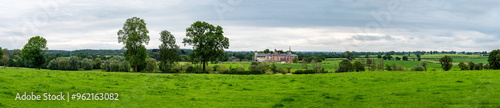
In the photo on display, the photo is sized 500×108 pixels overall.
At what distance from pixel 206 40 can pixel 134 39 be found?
13540mm

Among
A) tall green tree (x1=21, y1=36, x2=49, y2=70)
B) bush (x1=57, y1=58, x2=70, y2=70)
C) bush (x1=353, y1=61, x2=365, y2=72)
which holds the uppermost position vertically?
tall green tree (x1=21, y1=36, x2=49, y2=70)

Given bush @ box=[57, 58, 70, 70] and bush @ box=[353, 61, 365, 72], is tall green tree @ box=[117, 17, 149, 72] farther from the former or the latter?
bush @ box=[353, 61, 365, 72]

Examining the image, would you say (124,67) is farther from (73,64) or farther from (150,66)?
(73,64)

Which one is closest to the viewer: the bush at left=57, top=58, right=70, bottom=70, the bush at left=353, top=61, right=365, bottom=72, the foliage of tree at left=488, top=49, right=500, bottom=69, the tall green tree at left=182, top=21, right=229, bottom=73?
the tall green tree at left=182, top=21, right=229, bottom=73

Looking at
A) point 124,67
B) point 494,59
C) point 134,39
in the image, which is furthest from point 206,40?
point 494,59

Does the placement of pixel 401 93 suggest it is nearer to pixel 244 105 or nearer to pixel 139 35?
pixel 244 105

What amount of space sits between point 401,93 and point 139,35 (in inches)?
1895

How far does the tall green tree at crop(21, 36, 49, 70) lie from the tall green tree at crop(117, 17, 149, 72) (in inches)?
770

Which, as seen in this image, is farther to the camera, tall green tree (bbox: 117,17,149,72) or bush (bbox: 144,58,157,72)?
bush (bbox: 144,58,157,72)

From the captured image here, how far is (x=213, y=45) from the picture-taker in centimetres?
5438

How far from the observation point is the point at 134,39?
181 ft

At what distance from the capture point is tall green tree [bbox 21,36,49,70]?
59938mm

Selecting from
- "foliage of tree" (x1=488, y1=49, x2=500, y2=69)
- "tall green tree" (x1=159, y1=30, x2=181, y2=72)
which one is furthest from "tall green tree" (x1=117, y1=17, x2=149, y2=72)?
"foliage of tree" (x1=488, y1=49, x2=500, y2=69)

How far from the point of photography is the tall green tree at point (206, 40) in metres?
53.6
